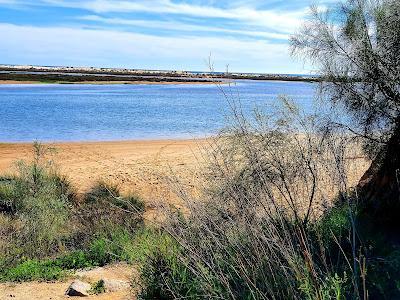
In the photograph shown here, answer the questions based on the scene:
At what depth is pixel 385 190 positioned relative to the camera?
7.22m

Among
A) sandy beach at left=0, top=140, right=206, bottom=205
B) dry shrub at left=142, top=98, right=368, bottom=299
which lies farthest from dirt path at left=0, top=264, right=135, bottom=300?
sandy beach at left=0, top=140, right=206, bottom=205

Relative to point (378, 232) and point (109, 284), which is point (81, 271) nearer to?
point (109, 284)

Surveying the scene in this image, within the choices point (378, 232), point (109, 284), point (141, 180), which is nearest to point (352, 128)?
point (378, 232)

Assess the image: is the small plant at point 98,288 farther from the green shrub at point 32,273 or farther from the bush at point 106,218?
the bush at point 106,218

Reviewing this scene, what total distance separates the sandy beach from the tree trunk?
4.40m

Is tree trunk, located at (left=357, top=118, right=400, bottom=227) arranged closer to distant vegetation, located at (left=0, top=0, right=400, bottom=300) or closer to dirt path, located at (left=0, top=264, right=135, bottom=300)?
distant vegetation, located at (left=0, top=0, right=400, bottom=300)

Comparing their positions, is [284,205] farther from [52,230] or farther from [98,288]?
[52,230]

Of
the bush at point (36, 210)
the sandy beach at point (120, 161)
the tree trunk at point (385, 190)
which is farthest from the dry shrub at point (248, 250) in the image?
the sandy beach at point (120, 161)

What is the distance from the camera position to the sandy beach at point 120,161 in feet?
44.2

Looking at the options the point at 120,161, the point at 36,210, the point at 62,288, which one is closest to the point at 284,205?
the point at 62,288

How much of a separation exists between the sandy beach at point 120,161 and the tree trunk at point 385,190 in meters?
4.40

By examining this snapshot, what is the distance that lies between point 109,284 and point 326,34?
510 cm

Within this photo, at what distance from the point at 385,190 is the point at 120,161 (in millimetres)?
10925

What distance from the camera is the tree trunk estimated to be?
6.89m
